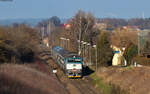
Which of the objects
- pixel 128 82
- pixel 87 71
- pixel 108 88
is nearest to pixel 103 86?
pixel 108 88

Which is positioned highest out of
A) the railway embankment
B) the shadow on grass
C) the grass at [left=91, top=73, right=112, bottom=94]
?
the railway embankment

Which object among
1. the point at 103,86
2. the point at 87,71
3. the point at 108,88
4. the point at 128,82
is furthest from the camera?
the point at 87,71

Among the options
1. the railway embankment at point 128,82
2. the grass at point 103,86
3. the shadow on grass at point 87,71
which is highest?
the railway embankment at point 128,82

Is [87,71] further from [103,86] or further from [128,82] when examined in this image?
[128,82]

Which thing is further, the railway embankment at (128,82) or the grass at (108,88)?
the grass at (108,88)

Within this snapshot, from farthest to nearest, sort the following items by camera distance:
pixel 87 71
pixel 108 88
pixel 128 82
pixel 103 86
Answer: pixel 87 71, pixel 103 86, pixel 128 82, pixel 108 88

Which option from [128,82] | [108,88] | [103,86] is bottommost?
[103,86]

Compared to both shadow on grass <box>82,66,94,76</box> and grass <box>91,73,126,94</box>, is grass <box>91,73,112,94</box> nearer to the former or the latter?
grass <box>91,73,126,94</box>

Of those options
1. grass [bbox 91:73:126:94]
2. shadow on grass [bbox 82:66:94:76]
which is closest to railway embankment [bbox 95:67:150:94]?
grass [bbox 91:73:126:94]

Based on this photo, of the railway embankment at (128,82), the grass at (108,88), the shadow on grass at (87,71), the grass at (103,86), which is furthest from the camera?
the shadow on grass at (87,71)

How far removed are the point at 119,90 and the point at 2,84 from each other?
1161 centimetres

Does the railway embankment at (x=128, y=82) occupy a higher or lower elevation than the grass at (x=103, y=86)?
higher

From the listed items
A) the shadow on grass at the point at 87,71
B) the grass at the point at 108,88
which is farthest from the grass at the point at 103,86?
the shadow on grass at the point at 87,71

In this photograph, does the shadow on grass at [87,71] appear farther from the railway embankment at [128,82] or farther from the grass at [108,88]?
the grass at [108,88]
